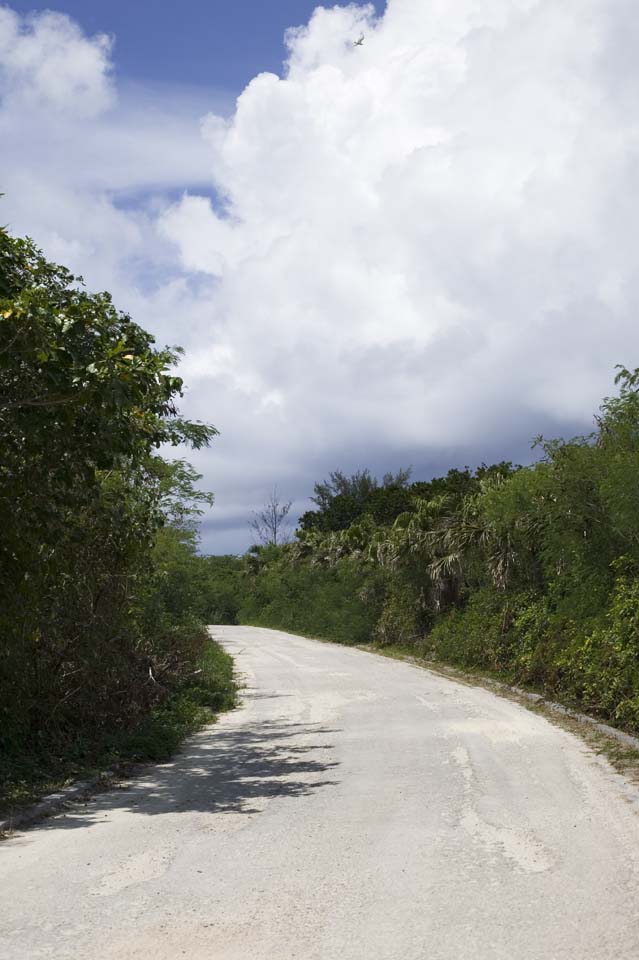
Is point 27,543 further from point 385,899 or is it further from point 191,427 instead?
point 191,427

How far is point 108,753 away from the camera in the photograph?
37.9ft

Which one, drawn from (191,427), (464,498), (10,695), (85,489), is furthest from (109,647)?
(464,498)

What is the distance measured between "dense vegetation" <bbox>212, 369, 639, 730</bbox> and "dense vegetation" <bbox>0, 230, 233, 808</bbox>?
23.1ft

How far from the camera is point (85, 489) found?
1048 centimetres

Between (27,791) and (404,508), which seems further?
(404,508)

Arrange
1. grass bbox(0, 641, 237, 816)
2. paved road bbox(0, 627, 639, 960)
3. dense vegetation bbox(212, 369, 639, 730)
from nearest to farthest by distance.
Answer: paved road bbox(0, 627, 639, 960) < grass bbox(0, 641, 237, 816) < dense vegetation bbox(212, 369, 639, 730)

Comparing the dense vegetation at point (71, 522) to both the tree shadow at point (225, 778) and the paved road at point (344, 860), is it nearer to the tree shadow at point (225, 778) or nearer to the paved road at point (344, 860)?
the tree shadow at point (225, 778)

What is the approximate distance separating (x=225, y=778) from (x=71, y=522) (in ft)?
11.5

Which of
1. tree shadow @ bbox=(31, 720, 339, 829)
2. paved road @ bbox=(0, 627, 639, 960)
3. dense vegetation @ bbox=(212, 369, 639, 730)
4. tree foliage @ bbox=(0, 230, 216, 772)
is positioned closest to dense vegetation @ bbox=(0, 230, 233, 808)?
tree foliage @ bbox=(0, 230, 216, 772)

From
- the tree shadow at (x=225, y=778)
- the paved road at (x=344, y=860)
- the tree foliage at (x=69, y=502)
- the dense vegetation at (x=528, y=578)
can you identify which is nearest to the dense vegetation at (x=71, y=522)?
the tree foliage at (x=69, y=502)

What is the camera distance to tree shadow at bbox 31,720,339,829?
8.78 m

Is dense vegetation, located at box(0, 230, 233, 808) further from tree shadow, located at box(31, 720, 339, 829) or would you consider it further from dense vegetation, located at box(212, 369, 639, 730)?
dense vegetation, located at box(212, 369, 639, 730)

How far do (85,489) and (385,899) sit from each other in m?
6.43

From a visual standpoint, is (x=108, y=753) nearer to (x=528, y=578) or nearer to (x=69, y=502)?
(x=69, y=502)
